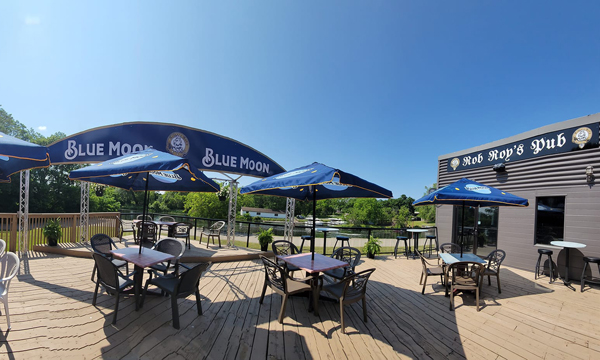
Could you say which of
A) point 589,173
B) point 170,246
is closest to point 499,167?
point 589,173

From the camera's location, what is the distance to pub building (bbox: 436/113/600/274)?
5312mm

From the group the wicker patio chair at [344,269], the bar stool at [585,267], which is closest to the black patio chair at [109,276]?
the wicker patio chair at [344,269]

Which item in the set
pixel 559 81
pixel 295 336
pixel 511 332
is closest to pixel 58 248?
pixel 295 336

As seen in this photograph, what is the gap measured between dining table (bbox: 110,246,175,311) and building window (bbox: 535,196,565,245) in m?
8.48

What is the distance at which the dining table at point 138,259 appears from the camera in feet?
9.23

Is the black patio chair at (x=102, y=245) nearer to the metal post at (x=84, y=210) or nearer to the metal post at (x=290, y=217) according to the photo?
the metal post at (x=84, y=210)

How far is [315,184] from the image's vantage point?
2.75 meters

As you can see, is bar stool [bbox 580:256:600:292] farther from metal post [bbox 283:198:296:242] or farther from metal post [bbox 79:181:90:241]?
metal post [bbox 79:181:90:241]

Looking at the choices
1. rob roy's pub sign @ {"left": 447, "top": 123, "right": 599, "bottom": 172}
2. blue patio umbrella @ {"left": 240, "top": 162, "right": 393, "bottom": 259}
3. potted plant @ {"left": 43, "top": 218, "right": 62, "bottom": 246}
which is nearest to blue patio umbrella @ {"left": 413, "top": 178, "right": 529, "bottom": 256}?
blue patio umbrella @ {"left": 240, "top": 162, "right": 393, "bottom": 259}

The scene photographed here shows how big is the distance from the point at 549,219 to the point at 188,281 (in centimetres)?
829

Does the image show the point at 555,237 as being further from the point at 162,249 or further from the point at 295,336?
the point at 162,249

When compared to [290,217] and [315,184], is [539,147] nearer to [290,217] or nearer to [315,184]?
[290,217]

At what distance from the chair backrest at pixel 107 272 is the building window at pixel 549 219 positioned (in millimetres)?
8862

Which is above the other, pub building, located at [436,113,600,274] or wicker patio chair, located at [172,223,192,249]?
pub building, located at [436,113,600,274]
